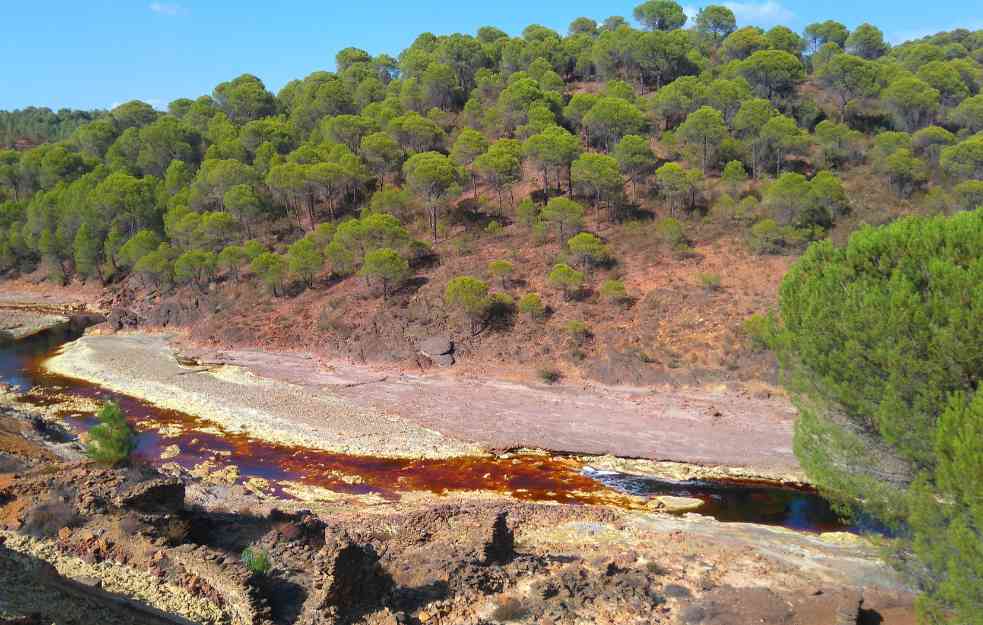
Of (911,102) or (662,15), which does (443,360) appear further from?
(662,15)

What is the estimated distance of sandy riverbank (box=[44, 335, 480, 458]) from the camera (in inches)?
1211

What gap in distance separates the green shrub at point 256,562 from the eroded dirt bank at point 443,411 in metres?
12.4

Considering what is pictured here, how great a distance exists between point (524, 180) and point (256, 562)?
162ft

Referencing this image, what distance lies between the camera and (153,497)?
725 inches

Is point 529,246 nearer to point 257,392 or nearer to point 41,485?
point 257,392

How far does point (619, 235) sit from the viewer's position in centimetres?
5172

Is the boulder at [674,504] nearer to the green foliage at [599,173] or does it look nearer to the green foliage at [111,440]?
the green foliage at [111,440]

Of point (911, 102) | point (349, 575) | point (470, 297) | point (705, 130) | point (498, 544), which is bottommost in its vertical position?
point (498, 544)

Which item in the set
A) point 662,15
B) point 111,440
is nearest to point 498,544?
point 111,440

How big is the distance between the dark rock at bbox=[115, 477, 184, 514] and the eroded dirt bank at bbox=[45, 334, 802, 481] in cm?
1142

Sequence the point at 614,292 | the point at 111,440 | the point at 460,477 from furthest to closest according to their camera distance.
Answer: the point at 614,292, the point at 460,477, the point at 111,440

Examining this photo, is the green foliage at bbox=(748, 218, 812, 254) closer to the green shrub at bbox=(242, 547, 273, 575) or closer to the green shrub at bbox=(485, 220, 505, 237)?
the green shrub at bbox=(485, 220, 505, 237)

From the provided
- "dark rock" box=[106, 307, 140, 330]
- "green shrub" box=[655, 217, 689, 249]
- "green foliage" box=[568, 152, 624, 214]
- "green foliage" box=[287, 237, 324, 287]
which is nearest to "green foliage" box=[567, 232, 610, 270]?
"green shrub" box=[655, 217, 689, 249]

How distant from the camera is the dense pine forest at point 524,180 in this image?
155 ft
